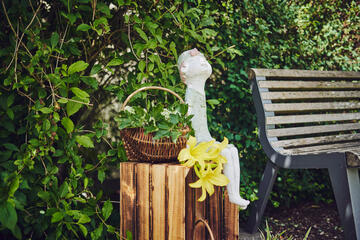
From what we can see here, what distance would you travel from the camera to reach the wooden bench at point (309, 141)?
1455 mm

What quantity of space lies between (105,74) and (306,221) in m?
1.92

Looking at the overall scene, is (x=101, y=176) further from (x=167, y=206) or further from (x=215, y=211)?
(x=215, y=211)

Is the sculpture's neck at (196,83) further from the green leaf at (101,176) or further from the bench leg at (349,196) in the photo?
the bench leg at (349,196)

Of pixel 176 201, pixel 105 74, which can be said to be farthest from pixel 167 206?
pixel 105 74

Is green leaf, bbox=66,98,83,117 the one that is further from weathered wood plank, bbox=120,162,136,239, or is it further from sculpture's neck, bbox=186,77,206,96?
sculpture's neck, bbox=186,77,206,96

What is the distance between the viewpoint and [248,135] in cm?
229

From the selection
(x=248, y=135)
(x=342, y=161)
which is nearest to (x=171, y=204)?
(x=342, y=161)

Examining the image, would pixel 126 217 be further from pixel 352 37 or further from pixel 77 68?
pixel 352 37

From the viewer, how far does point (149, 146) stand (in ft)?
4.03

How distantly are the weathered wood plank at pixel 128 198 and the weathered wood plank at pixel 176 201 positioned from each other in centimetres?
19

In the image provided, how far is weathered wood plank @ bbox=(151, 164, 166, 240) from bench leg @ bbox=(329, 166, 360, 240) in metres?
0.90

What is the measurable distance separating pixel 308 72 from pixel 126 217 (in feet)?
5.71

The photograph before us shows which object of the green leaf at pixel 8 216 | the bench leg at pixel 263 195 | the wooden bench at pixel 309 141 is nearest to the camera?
the green leaf at pixel 8 216

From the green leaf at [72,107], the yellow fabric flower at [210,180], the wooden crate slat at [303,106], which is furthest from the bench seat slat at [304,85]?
the green leaf at [72,107]
